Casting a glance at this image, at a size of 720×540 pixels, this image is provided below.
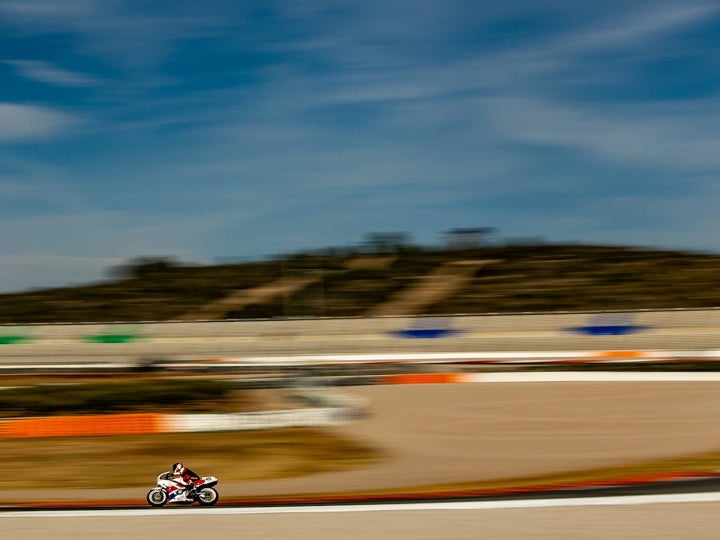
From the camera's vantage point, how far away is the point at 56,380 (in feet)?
130

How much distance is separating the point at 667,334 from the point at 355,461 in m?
29.5

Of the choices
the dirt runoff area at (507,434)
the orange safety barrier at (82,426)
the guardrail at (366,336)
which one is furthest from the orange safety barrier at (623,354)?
the orange safety barrier at (82,426)

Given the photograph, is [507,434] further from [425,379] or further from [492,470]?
[425,379]

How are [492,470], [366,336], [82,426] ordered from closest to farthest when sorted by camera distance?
[492,470] < [82,426] < [366,336]

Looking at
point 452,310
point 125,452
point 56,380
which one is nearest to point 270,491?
point 125,452

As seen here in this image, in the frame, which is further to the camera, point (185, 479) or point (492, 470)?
point (492, 470)

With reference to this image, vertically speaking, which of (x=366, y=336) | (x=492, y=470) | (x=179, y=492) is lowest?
(x=179, y=492)

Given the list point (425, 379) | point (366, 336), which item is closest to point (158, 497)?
point (425, 379)

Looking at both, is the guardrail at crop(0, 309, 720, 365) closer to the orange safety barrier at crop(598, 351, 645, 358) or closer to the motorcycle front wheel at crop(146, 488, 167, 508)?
the orange safety barrier at crop(598, 351, 645, 358)

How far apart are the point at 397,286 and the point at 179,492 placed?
58.8 meters

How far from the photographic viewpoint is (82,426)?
68.0ft

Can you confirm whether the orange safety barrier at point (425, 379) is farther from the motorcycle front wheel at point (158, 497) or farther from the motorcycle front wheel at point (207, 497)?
the motorcycle front wheel at point (158, 497)

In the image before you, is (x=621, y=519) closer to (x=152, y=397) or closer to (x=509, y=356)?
(x=152, y=397)

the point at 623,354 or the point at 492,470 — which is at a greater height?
the point at 623,354
